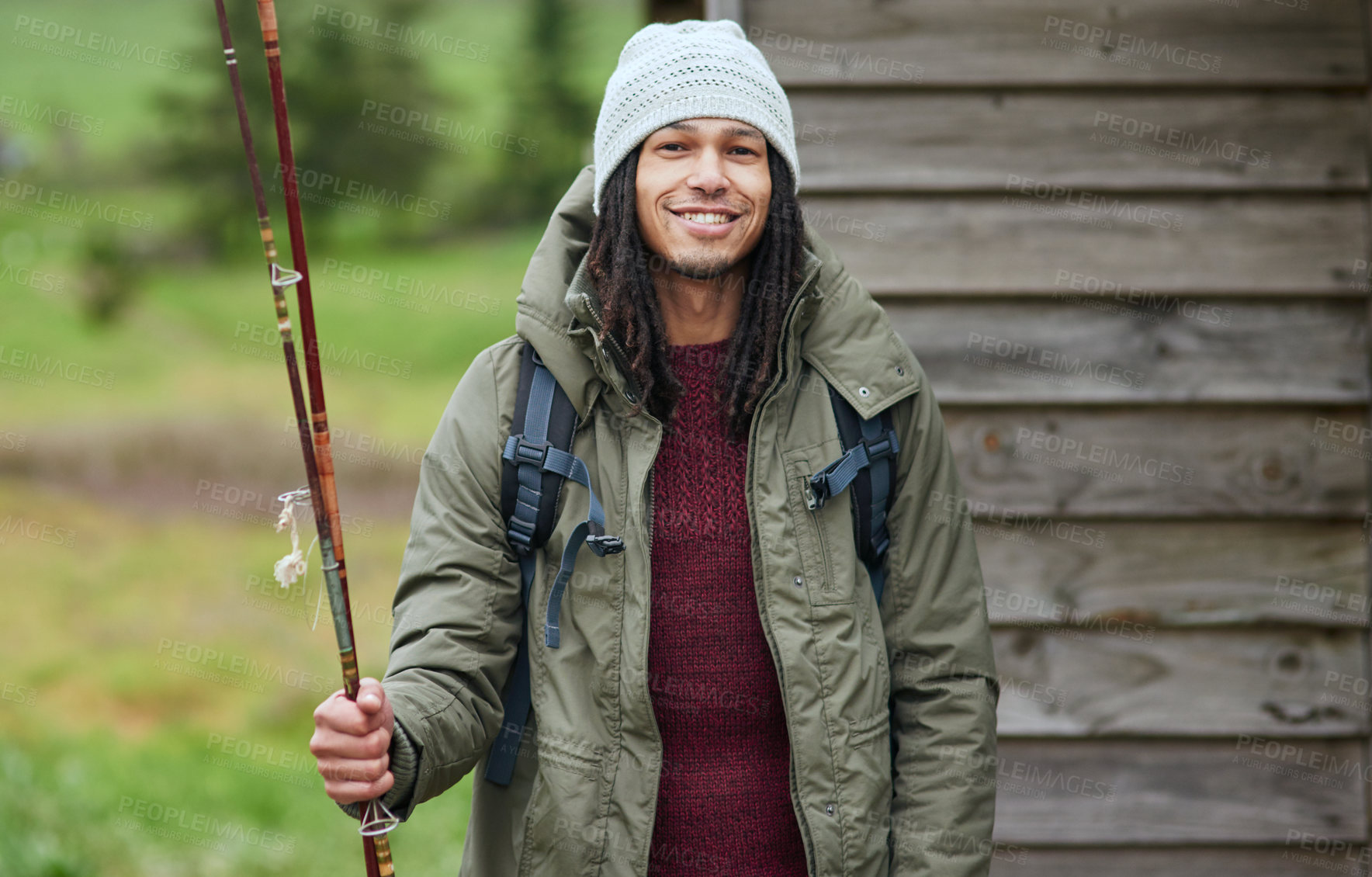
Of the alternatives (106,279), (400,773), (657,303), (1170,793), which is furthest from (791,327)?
(106,279)

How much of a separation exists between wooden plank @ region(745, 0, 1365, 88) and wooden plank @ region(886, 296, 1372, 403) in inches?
20.4

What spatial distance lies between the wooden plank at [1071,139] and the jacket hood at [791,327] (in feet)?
2.74

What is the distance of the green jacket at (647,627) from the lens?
1679 mm

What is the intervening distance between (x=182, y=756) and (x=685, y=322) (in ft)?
15.3

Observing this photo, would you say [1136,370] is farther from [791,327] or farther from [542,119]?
[542,119]

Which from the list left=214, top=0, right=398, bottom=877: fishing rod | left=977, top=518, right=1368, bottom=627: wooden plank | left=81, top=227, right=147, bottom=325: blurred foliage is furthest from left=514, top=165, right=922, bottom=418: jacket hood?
left=81, top=227, right=147, bottom=325: blurred foliage

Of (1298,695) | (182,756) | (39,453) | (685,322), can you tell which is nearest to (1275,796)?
(1298,695)

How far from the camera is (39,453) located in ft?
25.1

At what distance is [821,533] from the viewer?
177 cm

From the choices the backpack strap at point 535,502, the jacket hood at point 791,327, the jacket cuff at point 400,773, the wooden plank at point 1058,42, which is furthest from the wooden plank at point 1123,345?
the jacket cuff at point 400,773

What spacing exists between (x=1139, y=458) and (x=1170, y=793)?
32.4 inches

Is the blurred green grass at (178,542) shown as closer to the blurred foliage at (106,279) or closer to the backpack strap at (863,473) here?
the blurred foliage at (106,279)

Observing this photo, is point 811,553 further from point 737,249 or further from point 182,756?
point 182,756

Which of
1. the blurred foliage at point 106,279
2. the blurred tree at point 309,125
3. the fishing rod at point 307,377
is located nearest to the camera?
the fishing rod at point 307,377
